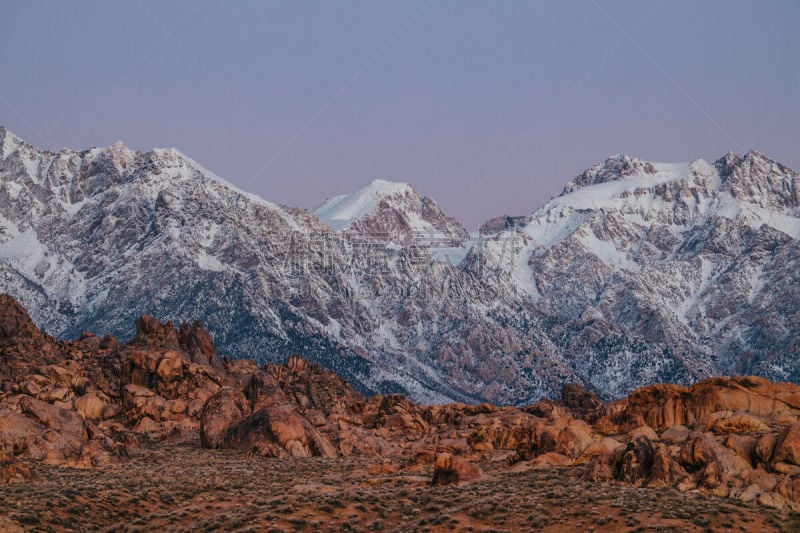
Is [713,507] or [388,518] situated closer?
[713,507]

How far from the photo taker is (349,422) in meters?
150

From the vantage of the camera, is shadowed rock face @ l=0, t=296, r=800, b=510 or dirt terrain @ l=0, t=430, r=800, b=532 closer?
dirt terrain @ l=0, t=430, r=800, b=532

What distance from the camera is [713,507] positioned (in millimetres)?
54688

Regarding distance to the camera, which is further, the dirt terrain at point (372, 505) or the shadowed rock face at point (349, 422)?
the shadowed rock face at point (349, 422)

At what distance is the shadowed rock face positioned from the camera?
63.0 meters

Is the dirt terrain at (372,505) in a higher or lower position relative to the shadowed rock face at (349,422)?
lower

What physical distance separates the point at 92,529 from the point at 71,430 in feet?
134

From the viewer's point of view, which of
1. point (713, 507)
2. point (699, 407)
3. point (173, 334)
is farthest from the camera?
point (173, 334)

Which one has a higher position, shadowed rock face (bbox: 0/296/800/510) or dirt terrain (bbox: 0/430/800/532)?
shadowed rock face (bbox: 0/296/800/510)

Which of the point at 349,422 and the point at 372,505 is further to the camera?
the point at 349,422

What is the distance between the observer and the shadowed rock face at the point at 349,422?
63.0 m

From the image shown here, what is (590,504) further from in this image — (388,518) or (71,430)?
(71,430)

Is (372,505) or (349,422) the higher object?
(349,422)

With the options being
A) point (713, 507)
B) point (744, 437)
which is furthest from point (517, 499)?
point (744, 437)
